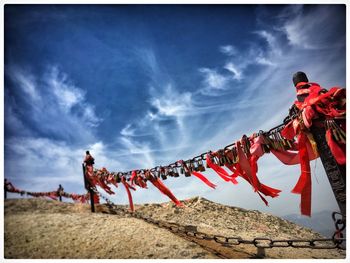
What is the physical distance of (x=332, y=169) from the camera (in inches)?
97.4

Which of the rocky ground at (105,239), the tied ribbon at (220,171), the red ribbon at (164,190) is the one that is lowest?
the rocky ground at (105,239)

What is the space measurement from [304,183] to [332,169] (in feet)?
1.37

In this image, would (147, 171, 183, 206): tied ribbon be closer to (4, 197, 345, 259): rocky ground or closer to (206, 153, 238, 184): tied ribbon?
(4, 197, 345, 259): rocky ground

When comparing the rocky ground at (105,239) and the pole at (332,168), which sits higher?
the pole at (332,168)

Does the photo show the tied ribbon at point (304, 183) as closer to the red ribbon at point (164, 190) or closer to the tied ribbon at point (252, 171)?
the tied ribbon at point (252, 171)

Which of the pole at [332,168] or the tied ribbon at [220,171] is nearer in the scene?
the pole at [332,168]

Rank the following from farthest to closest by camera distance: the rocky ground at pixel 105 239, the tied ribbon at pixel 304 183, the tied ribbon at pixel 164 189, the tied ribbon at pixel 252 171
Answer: the tied ribbon at pixel 164 189, the rocky ground at pixel 105 239, the tied ribbon at pixel 252 171, the tied ribbon at pixel 304 183

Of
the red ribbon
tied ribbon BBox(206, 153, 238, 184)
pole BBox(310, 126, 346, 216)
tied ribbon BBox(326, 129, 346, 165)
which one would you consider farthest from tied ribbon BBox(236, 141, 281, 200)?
the red ribbon

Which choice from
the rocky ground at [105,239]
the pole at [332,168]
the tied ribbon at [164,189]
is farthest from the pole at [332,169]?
the tied ribbon at [164,189]

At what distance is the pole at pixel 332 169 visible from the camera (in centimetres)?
242

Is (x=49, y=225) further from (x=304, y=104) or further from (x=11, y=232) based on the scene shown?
(x=304, y=104)

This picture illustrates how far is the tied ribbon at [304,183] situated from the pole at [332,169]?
230 mm

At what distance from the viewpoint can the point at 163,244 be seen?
419 centimetres

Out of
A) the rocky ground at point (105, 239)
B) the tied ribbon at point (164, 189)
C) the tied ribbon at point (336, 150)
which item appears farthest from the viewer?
the tied ribbon at point (164, 189)
